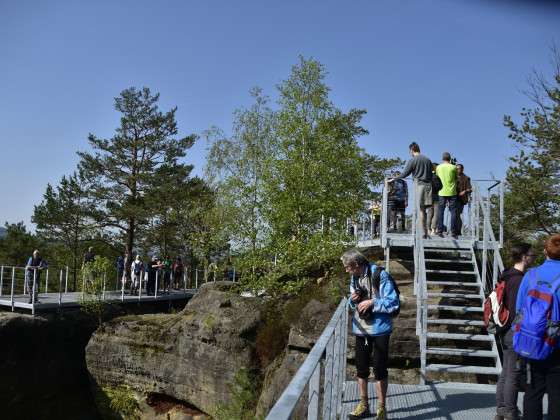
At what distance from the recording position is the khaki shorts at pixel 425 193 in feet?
36.5

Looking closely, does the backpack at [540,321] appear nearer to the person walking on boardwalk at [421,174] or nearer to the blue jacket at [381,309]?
the blue jacket at [381,309]

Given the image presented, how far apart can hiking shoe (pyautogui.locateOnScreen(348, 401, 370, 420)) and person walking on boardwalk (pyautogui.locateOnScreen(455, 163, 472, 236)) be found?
6987 mm

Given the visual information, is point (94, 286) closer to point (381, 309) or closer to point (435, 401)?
point (435, 401)

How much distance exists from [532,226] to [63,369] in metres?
19.8

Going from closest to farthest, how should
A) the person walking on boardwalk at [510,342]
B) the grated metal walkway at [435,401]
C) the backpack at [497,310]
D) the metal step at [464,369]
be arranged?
the person walking on boardwalk at [510,342], the backpack at [497,310], the grated metal walkway at [435,401], the metal step at [464,369]

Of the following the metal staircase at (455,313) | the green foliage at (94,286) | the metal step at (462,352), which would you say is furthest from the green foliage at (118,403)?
the metal step at (462,352)

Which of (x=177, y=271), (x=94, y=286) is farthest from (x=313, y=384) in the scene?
(x=177, y=271)

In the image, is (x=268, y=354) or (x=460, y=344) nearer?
(x=460, y=344)

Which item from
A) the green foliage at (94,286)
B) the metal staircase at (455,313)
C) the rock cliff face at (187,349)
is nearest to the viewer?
the metal staircase at (455,313)

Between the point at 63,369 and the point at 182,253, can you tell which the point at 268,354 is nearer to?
the point at 63,369

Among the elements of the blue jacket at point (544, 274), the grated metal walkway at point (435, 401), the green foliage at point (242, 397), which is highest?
the blue jacket at point (544, 274)

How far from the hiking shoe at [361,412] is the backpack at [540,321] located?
1998 millimetres

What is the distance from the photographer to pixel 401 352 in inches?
360

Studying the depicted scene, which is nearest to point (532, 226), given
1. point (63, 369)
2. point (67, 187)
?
point (63, 369)
